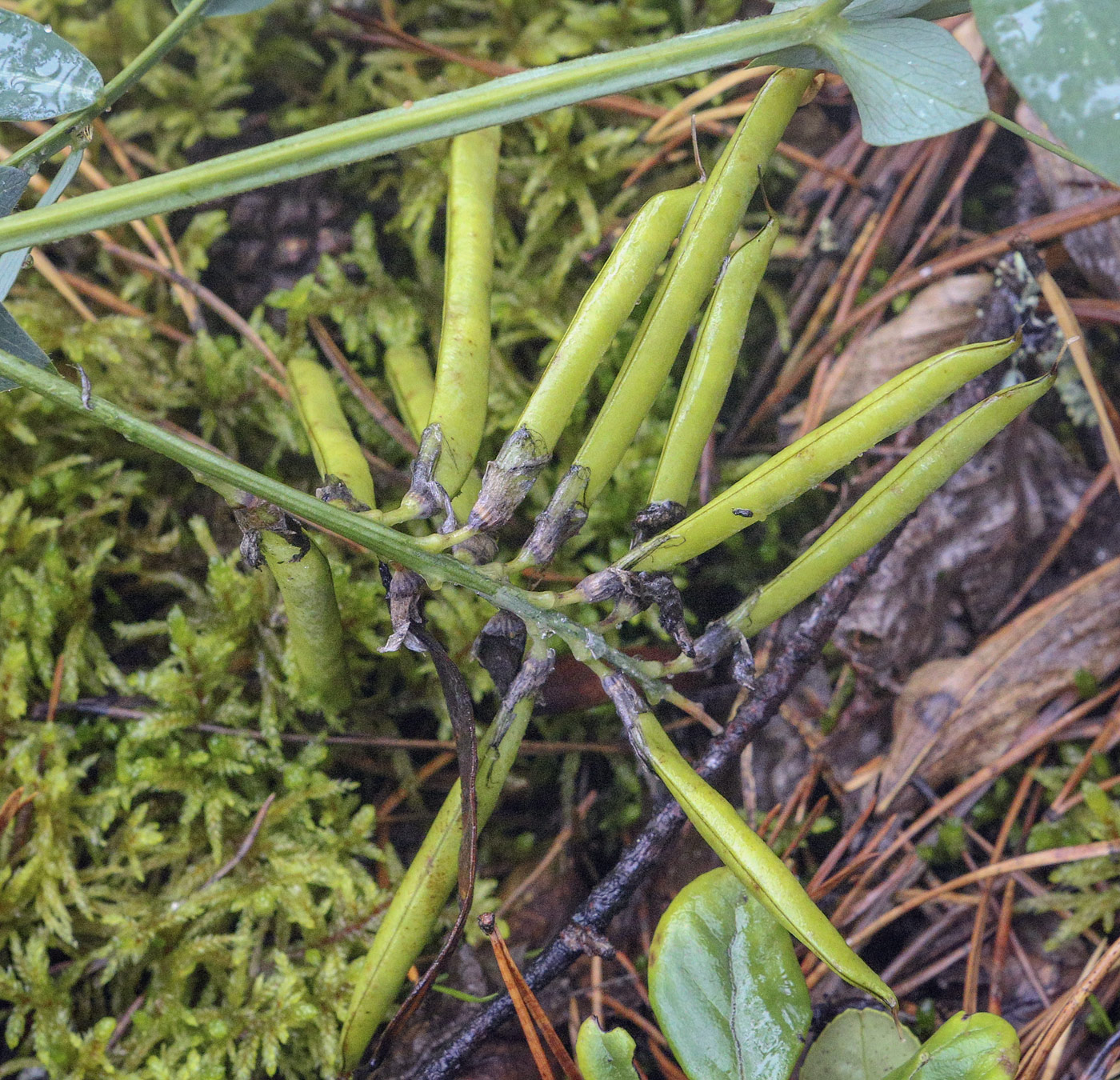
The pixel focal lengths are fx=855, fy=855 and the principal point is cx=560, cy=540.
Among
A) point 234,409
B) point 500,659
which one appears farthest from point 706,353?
point 234,409

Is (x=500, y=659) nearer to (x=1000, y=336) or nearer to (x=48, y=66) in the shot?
(x=48, y=66)

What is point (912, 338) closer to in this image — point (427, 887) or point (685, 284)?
point (685, 284)

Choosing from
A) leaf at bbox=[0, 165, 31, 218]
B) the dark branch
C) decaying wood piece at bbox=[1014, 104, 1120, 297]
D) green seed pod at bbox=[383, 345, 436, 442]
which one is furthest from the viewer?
decaying wood piece at bbox=[1014, 104, 1120, 297]

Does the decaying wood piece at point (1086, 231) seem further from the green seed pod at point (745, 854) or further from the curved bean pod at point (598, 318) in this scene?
the green seed pod at point (745, 854)

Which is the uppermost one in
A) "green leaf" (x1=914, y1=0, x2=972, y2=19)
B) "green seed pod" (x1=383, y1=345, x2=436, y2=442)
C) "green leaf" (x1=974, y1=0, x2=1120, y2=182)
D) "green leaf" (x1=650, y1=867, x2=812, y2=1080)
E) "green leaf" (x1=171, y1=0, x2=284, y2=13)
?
"green leaf" (x1=171, y1=0, x2=284, y2=13)

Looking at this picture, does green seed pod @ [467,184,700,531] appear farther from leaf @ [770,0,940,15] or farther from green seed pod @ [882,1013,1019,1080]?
green seed pod @ [882,1013,1019,1080]

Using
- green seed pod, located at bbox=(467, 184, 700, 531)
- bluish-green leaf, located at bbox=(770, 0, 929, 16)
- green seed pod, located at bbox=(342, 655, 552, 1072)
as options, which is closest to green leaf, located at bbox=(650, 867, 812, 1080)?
green seed pod, located at bbox=(342, 655, 552, 1072)
